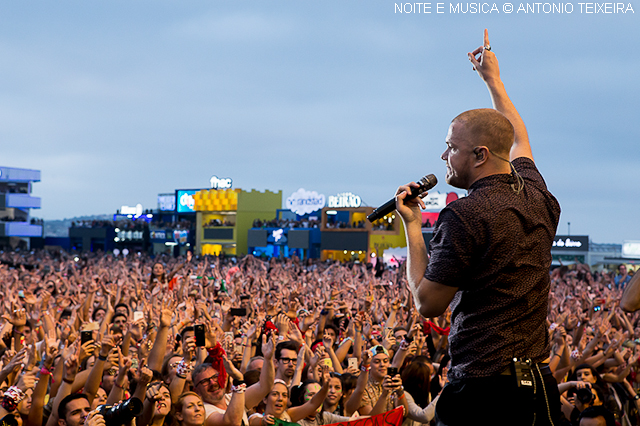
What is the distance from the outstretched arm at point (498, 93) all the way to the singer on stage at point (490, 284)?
49 centimetres

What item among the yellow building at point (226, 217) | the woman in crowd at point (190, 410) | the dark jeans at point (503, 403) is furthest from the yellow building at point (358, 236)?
the dark jeans at point (503, 403)

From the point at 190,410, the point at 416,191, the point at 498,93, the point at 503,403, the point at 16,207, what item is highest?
the point at 16,207

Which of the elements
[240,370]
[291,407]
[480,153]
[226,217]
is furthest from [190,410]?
[226,217]

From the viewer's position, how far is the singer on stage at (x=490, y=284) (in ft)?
7.07

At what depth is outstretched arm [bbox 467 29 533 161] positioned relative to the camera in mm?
2791

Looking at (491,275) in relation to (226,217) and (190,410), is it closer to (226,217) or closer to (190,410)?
(190,410)

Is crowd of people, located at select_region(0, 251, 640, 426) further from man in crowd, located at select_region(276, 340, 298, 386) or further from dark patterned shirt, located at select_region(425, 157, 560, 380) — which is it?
dark patterned shirt, located at select_region(425, 157, 560, 380)

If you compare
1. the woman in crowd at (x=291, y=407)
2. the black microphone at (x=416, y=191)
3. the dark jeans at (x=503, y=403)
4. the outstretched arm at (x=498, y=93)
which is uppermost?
the outstretched arm at (x=498, y=93)

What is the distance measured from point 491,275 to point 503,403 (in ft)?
1.42

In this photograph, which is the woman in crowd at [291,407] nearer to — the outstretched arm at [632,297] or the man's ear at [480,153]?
the outstretched arm at [632,297]

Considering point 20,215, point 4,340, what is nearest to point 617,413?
point 4,340

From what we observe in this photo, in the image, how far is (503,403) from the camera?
2.16 metres

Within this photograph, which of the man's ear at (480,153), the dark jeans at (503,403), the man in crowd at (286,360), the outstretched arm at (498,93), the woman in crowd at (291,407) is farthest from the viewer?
the man in crowd at (286,360)

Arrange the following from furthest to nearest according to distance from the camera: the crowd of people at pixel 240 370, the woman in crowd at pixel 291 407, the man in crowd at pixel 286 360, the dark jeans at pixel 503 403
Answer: the man in crowd at pixel 286 360 < the woman in crowd at pixel 291 407 < the crowd of people at pixel 240 370 < the dark jeans at pixel 503 403
